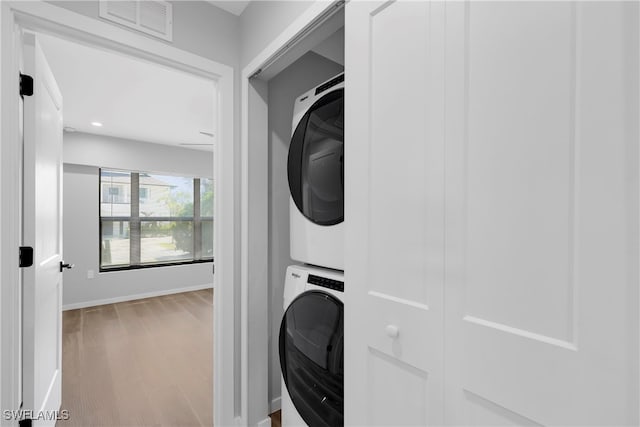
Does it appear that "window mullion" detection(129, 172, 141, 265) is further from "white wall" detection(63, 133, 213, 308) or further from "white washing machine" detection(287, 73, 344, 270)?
"white washing machine" detection(287, 73, 344, 270)

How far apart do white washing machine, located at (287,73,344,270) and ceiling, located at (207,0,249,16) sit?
2.21 ft

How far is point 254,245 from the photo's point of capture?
1.73 meters

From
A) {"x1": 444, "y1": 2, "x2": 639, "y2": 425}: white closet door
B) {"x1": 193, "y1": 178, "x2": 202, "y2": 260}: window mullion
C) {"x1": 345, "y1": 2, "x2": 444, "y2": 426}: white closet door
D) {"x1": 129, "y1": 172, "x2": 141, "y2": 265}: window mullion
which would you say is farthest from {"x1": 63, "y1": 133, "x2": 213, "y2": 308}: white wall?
{"x1": 444, "y1": 2, "x2": 639, "y2": 425}: white closet door

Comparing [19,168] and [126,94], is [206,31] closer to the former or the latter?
[19,168]

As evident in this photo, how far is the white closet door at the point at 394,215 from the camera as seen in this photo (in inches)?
30.1

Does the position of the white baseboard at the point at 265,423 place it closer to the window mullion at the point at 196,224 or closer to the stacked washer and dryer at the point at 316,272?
the stacked washer and dryer at the point at 316,272

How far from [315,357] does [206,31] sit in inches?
70.9

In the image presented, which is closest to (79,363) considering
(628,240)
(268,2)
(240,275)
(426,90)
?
(240,275)

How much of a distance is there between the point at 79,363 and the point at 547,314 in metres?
3.51

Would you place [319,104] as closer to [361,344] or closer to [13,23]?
[361,344]

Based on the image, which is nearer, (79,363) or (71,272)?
(79,363)

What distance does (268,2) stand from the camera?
1.53 meters

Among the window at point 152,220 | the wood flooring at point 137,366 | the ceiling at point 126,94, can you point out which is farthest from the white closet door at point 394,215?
the window at point 152,220

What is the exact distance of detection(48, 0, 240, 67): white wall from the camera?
1575 mm
